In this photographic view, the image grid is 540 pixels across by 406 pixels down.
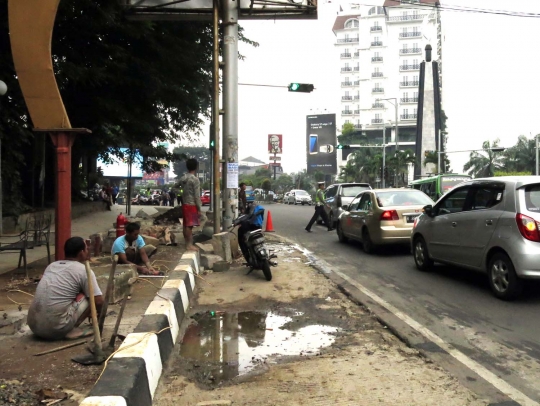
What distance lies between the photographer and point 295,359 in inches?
178

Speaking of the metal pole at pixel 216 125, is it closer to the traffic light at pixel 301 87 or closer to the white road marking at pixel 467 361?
the white road marking at pixel 467 361

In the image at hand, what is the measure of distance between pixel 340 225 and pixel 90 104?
361 inches

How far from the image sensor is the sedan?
10352 mm

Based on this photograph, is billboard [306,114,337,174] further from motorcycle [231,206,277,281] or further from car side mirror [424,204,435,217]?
motorcycle [231,206,277,281]

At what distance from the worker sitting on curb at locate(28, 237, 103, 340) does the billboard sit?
283 ft

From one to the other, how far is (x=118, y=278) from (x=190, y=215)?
144 inches

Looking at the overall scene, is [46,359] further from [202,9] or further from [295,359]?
[202,9]

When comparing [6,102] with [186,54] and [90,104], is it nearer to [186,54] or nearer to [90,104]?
[90,104]

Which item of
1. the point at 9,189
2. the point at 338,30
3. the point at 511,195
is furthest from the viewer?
the point at 338,30

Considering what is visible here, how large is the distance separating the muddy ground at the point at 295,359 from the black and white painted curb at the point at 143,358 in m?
0.15

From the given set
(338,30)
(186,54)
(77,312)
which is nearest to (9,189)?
(186,54)

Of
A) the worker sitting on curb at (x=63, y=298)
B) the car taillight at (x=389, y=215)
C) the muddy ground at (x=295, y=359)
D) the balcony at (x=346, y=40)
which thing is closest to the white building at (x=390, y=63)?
the balcony at (x=346, y=40)

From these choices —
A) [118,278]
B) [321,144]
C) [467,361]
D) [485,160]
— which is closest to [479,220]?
[467,361]

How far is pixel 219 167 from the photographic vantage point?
10102 mm
